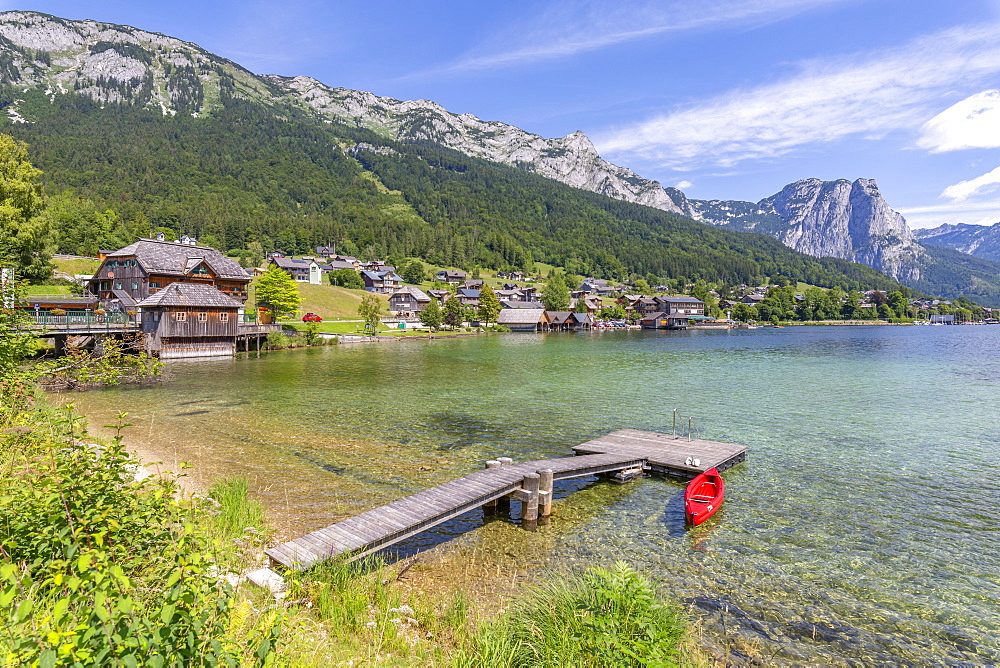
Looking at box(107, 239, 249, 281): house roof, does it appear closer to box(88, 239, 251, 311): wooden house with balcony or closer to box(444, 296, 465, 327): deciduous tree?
box(88, 239, 251, 311): wooden house with balcony

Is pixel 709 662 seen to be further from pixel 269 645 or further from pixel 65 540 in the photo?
pixel 65 540

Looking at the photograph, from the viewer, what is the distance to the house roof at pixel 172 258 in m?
71.7

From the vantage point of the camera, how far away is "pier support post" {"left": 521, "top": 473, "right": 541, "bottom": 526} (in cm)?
1602

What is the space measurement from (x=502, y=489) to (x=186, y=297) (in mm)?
58723

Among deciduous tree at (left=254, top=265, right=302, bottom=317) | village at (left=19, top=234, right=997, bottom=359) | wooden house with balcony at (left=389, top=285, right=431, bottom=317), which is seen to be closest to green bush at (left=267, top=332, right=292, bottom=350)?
village at (left=19, top=234, right=997, bottom=359)

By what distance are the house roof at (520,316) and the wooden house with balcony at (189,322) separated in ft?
291

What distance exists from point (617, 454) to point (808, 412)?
19748 millimetres

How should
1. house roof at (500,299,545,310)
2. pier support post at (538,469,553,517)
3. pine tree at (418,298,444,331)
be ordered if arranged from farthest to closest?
house roof at (500,299,545,310)
pine tree at (418,298,444,331)
pier support post at (538,469,553,517)

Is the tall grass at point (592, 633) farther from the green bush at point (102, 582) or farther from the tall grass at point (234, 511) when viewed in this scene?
the tall grass at point (234, 511)

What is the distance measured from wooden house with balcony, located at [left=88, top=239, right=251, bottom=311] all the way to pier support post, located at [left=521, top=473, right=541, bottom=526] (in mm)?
65421

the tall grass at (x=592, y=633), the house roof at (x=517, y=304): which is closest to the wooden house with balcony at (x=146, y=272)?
the tall grass at (x=592, y=633)

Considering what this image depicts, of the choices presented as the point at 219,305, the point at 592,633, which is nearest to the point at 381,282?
the point at 219,305

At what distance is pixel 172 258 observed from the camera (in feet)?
249

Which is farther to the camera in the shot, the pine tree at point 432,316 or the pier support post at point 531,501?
the pine tree at point 432,316
